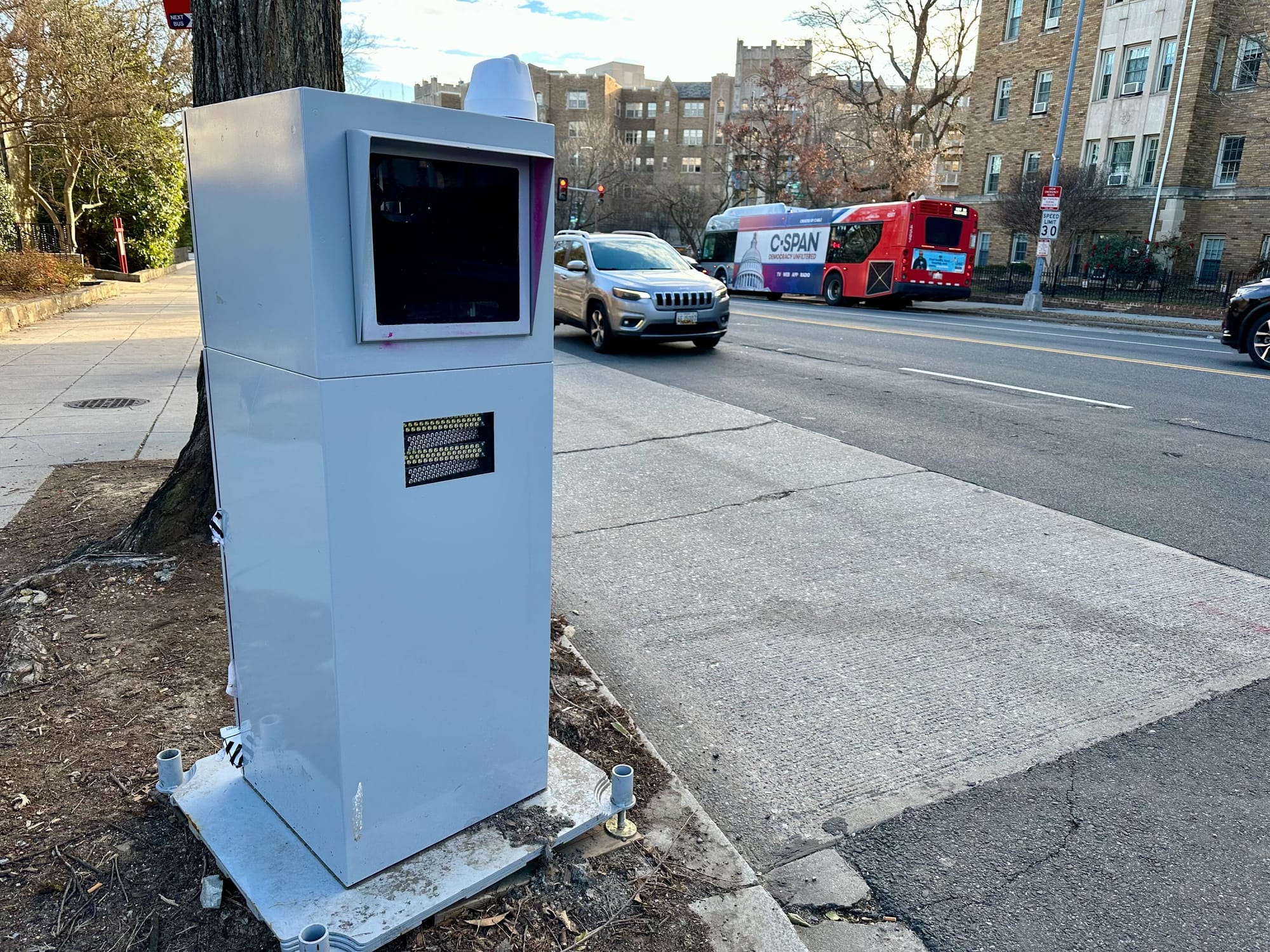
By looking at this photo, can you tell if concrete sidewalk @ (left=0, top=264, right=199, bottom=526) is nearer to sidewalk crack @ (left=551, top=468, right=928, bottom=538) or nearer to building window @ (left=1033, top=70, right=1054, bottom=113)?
sidewalk crack @ (left=551, top=468, right=928, bottom=538)

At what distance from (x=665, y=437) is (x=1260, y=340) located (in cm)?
1005

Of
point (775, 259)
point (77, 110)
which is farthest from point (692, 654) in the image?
point (775, 259)

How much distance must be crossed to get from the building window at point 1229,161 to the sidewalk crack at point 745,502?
35084 millimetres

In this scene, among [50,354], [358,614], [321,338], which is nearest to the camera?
[321,338]

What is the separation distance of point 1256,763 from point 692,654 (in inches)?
84.2

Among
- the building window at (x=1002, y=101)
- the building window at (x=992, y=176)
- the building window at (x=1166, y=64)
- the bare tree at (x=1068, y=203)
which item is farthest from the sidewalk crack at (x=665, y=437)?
the building window at (x=1002, y=101)

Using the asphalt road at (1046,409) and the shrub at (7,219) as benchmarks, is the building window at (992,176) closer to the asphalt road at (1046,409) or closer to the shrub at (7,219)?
the asphalt road at (1046,409)

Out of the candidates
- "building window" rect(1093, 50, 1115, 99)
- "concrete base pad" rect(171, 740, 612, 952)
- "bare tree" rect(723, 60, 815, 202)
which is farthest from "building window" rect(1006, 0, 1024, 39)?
"concrete base pad" rect(171, 740, 612, 952)

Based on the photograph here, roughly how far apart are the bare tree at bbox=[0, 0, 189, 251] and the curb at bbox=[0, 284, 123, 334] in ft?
10.6

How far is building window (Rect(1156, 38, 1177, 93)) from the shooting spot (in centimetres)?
3412

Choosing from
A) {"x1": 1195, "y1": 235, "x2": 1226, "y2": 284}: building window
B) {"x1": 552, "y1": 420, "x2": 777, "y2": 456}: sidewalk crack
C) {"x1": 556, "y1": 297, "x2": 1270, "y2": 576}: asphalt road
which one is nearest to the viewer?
{"x1": 556, "y1": 297, "x2": 1270, "y2": 576}: asphalt road

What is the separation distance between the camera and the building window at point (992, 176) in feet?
134

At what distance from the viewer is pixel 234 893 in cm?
228

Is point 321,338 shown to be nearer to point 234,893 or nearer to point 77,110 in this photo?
point 234,893
